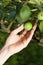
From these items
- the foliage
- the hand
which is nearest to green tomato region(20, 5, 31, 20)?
the foliage

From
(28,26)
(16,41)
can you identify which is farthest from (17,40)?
(28,26)

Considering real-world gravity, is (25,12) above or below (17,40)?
above

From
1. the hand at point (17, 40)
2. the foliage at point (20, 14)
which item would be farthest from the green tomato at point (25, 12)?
the hand at point (17, 40)

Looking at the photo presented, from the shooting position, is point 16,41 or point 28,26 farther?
point 16,41

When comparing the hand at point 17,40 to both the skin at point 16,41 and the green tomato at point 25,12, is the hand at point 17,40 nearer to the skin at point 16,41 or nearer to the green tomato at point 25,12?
the skin at point 16,41

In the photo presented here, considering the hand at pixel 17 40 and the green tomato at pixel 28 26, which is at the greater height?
the green tomato at pixel 28 26

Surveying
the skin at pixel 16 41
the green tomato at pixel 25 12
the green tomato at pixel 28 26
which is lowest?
the skin at pixel 16 41

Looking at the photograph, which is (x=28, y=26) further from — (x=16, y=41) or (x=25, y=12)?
(x=16, y=41)

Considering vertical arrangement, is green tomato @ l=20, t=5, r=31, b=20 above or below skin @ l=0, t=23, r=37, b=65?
above

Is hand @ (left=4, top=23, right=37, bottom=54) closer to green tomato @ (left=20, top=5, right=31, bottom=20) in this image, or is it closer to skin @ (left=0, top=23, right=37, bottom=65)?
skin @ (left=0, top=23, right=37, bottom=65)
